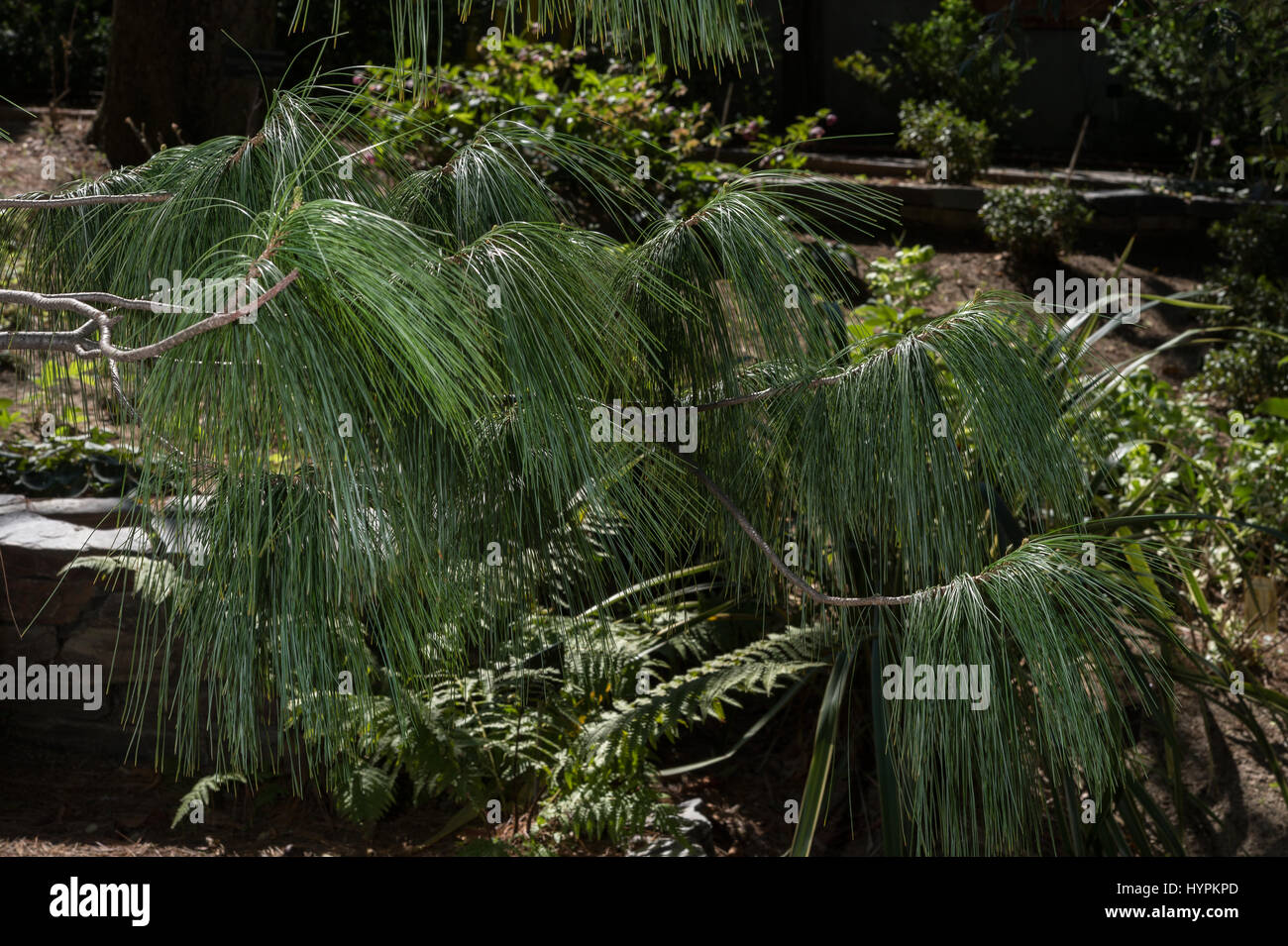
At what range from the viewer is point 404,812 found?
3.33m

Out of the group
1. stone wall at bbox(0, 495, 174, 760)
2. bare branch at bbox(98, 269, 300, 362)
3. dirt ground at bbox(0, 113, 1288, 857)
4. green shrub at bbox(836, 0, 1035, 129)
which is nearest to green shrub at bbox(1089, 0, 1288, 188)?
green shrub at bbox(836, 0, 1035, 129)

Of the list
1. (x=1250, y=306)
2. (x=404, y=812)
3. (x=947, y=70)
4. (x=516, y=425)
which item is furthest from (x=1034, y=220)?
(x=516, y=425)

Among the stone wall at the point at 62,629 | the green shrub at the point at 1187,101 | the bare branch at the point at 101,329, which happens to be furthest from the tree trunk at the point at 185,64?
the bare branch at the point at 101,329

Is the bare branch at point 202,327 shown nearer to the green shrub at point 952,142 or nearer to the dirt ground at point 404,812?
the dirt ground at point 404,812

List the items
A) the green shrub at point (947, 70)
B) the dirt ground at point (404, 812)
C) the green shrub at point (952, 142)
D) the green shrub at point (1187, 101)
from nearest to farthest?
1. the dirt ground at point (404, 812)
2. the green shrub at point (1187, 101)
3. the green shrub at point (952, 142)
4. the green shrub at point (947, 70)

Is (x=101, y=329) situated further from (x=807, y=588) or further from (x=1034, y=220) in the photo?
(x=1034, y=220)

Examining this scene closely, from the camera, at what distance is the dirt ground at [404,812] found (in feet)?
10.1

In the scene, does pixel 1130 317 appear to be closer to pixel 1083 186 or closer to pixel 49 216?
pixel 49 216

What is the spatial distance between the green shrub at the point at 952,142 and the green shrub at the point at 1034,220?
811 millimetres

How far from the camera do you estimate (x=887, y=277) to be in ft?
18.2

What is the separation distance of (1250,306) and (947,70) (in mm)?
3316

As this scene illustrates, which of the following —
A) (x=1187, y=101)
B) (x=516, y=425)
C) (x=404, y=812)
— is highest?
(x=1187, y=101)

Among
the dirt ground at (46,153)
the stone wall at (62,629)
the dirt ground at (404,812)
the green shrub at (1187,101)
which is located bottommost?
the dirt ground at (404,812)
